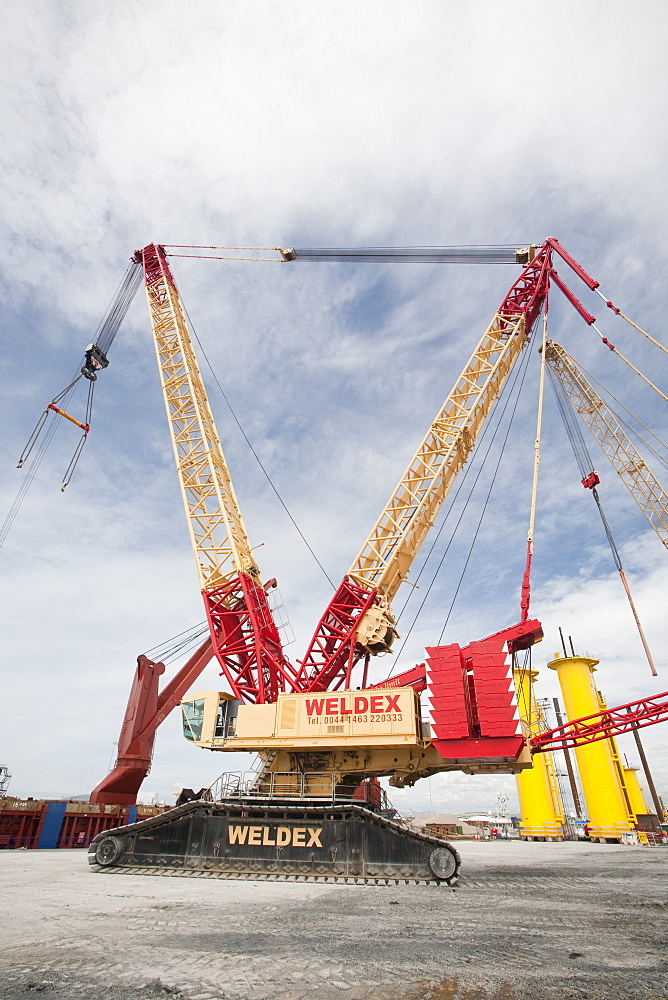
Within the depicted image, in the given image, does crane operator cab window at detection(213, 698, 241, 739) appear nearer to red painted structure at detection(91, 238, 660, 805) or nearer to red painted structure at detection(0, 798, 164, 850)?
red painted structure at detection(91, 238, 660, 805)

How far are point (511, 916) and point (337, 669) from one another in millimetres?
12883

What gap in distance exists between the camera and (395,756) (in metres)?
17.0

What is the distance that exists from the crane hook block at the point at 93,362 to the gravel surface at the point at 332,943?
2427 centimetres

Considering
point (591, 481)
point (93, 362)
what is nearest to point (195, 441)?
point (93, 362)

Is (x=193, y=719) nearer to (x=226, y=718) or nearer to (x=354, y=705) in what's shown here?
(x=226, y=718)

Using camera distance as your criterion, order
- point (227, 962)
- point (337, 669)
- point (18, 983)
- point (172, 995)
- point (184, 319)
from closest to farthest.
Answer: point (172, 995) < point (18, 983) < point (227, 962) < point (337, 669) < point (184, 319)

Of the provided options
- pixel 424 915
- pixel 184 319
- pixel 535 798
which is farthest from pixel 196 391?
pixel 535 798

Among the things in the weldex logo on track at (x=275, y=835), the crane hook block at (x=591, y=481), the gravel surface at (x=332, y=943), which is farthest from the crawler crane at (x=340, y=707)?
the crane hook block at (x=591, y=481)

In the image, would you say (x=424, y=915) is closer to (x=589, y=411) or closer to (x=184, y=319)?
(x=184, y=319)

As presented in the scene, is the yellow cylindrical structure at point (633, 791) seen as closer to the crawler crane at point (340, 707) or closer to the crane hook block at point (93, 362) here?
the crawler crane at point (340, 707)

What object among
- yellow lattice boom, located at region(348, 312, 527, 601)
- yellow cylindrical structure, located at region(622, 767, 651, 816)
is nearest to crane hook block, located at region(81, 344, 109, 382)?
yellow lattice boom, located at region(348, 312, 527, 601)

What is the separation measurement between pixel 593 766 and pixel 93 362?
34.9 metres

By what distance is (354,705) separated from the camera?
16781 mm

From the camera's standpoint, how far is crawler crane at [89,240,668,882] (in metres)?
14.6
